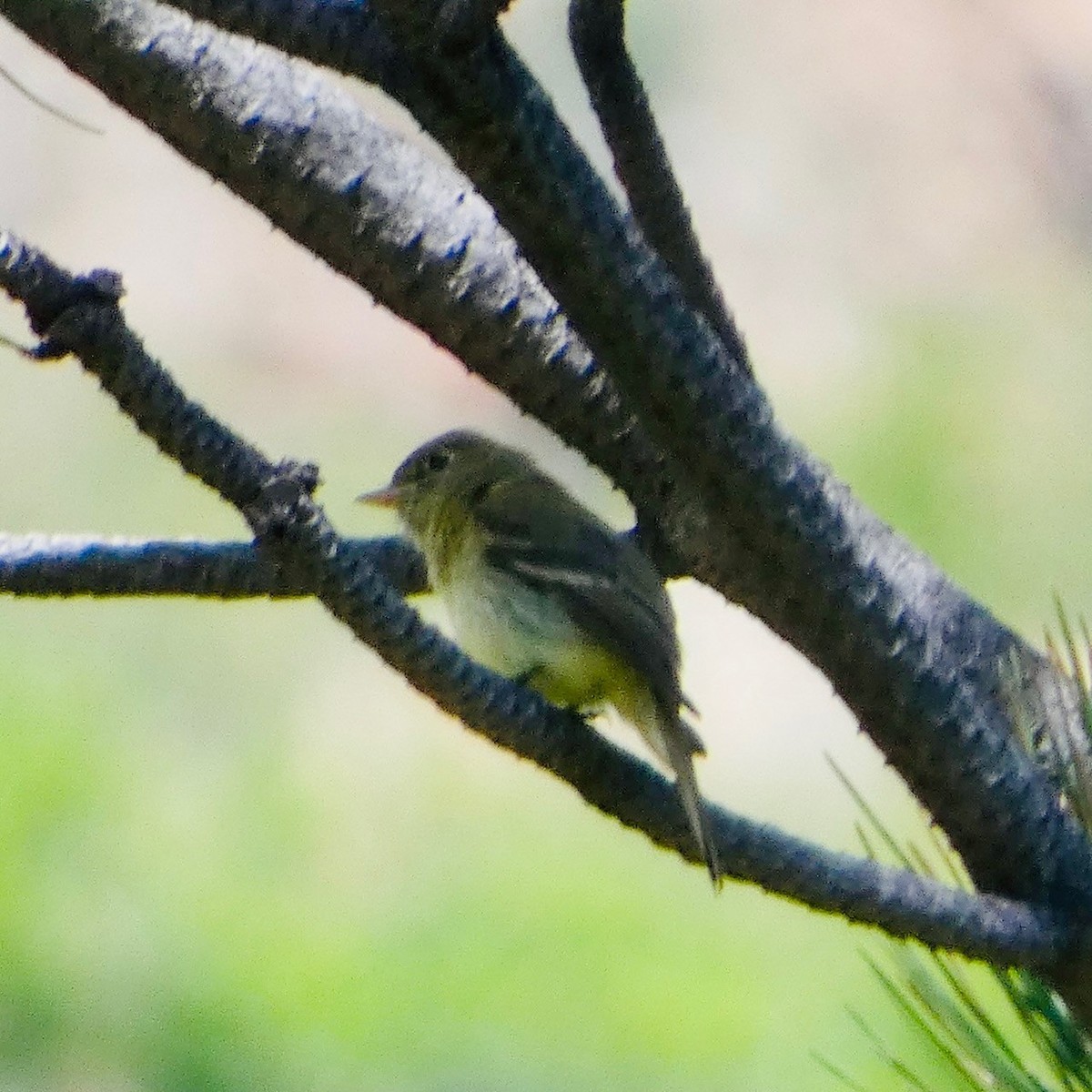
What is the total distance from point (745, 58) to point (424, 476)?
91cm

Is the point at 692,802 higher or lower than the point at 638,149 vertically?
lower

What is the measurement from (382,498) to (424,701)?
1.02 feet

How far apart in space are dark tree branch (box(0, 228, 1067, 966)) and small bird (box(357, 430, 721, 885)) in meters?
0.23

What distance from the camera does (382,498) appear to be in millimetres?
1991

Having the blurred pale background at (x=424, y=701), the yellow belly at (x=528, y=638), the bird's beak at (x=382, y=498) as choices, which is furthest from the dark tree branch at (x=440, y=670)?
the blurred pale background at (x=424, y=701)

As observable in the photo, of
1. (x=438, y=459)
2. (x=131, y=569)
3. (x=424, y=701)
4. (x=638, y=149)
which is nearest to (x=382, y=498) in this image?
(x=438, y=459)

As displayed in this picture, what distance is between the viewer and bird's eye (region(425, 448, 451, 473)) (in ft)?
6.52

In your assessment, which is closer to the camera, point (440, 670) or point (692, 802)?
point (440, 670)

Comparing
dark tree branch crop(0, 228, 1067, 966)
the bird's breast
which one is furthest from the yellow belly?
dark tree branch crop(0, 228, 1067, 966)

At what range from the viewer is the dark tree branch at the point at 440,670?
82 centimetres

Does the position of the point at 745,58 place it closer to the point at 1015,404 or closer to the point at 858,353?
the point at 858,353

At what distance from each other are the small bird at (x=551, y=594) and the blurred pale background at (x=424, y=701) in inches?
15.2

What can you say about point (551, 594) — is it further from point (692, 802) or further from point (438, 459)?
point (692, 802)

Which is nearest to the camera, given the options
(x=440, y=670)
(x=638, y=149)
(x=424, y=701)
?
(x=440, y=670)
